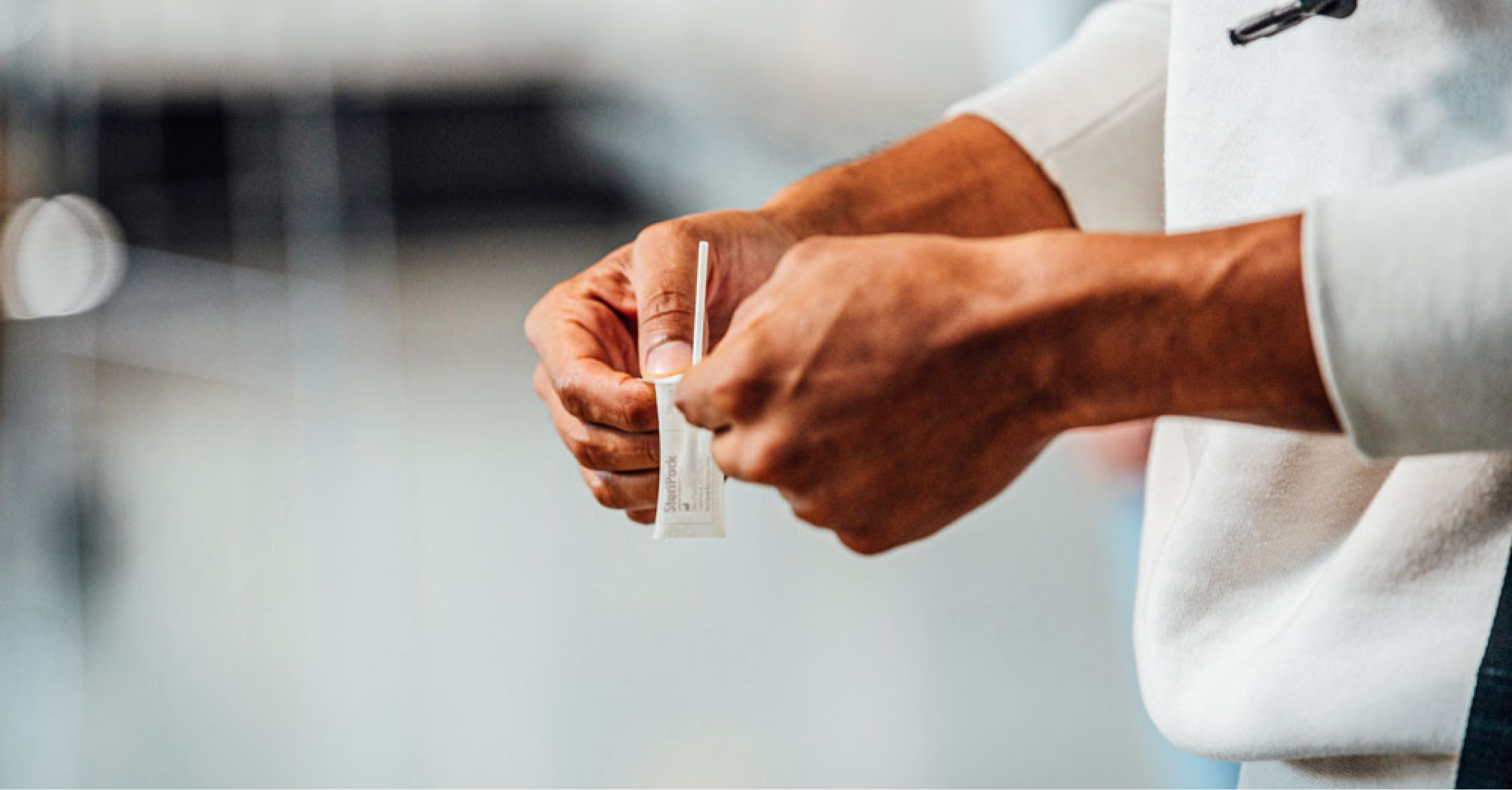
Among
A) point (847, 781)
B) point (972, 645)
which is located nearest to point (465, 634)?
point (847, 781)

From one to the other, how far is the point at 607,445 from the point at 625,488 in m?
0.04

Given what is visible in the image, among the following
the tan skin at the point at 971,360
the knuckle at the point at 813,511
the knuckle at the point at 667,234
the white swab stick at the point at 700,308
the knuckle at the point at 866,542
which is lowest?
the knuckle at the point at 866,542

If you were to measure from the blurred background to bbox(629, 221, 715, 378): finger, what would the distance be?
2.74 ft

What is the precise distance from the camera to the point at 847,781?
1.51m

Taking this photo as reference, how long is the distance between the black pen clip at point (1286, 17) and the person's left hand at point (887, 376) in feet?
0.63

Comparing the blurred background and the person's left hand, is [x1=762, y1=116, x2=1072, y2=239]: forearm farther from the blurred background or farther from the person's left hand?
the blurred background

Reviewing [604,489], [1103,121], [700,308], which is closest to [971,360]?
[700,308]

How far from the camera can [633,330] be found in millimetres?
793

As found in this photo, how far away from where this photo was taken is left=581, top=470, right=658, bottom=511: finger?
0.69 metres

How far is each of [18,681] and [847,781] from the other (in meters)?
1.24

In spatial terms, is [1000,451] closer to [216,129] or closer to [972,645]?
[972,645]

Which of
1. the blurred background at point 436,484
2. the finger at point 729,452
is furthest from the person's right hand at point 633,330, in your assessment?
the blurred background at point 436,484

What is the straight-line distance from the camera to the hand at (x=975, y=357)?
0.42 metres

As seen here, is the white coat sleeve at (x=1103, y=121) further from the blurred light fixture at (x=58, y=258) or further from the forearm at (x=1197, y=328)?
the blurred light fixture at (x=58, y=258)
